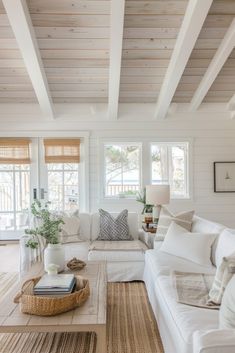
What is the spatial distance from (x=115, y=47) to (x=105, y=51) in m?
0.48

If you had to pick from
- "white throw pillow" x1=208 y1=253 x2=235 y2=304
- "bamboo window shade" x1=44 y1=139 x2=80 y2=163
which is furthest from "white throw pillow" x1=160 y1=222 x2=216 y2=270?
"bamboo window shade" x1=44 y1=139 x2=80 y2=163

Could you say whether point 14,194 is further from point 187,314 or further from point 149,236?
point 187,314

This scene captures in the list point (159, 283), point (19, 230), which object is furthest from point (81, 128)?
point (159, 283)

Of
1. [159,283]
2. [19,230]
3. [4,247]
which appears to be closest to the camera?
[159,283]

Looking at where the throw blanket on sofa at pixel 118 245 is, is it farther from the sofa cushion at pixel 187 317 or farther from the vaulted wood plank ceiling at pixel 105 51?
the vaulted wood plank ceiling at pixel 105 51

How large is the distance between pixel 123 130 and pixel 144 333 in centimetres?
411

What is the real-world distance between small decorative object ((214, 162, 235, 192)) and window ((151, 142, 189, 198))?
0.57m

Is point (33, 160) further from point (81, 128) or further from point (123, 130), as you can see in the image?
point (123, 130)

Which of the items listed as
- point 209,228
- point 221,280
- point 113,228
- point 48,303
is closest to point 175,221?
point 209,228

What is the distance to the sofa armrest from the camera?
1.24 metres

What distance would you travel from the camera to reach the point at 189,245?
3158 millimetres

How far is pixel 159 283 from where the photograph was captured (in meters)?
2.50

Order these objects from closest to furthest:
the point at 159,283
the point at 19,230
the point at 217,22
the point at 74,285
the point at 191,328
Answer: the point at 191,328 → the point at 74,285 → the point at 159,283 → the point at 217,22 → the point at 19,230

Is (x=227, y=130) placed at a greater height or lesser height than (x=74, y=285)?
greater
